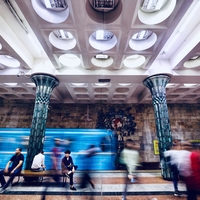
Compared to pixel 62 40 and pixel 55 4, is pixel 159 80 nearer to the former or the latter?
pixel 62 40

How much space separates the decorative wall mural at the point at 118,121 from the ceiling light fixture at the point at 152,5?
25.8 feet

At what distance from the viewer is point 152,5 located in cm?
359

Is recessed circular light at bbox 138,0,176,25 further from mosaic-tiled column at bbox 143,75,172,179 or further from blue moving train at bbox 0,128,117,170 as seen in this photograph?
blue moving train at bbox 0,128,117,170

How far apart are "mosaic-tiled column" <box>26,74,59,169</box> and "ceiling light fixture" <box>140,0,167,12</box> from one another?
4360 millimetres

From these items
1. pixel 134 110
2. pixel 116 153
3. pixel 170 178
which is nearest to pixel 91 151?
pixel 170 178

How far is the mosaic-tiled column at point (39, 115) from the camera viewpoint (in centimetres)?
505

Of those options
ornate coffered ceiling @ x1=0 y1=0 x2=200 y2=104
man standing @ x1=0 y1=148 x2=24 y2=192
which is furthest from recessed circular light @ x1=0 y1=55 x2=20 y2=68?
man standing @ x1=0 y1=148 x2=24 y2=192

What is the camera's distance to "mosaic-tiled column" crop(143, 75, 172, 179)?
517 cm

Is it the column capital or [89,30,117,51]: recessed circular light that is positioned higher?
[89,30,117,51]: recessed circular light

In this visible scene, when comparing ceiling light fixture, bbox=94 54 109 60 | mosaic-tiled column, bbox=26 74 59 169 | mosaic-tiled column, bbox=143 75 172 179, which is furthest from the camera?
ceiling light fixture, bbox=94 54 109 60

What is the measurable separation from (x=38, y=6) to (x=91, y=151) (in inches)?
157

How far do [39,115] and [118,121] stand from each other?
21.3 feet

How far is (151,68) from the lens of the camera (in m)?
5.99

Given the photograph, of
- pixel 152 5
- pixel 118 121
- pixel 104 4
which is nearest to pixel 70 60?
pixel 104 4
